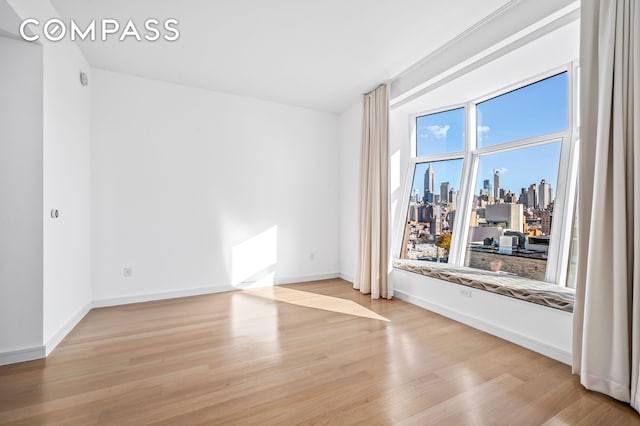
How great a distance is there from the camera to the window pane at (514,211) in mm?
2891

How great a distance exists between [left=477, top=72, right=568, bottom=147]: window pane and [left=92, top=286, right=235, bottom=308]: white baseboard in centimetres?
403

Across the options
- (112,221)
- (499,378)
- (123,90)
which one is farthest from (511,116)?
(112,221)

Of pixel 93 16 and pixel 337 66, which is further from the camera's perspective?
pixel 337 66

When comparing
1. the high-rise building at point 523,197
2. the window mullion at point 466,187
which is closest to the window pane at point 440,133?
the window mullion at point 466,187

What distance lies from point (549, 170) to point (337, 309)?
270cm

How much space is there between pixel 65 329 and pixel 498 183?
186 inches

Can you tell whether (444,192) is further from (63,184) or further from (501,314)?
(63,184)

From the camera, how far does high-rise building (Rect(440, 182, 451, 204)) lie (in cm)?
388

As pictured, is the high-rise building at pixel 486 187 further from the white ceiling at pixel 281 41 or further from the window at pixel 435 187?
the white ceiling at pixel 281 41

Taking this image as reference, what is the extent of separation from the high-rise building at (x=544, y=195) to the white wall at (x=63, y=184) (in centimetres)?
454

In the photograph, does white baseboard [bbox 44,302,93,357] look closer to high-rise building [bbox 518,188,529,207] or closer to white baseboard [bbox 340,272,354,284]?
white baseboard [bbox 340,272,354,284]

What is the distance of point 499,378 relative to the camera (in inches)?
74.3

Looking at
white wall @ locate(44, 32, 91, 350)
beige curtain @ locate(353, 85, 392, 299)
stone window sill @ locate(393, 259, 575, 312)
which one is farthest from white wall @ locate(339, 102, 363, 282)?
white wall @ locate(44, 32, 91, 350)

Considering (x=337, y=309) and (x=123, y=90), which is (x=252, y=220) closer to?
(x=337, y=309)
